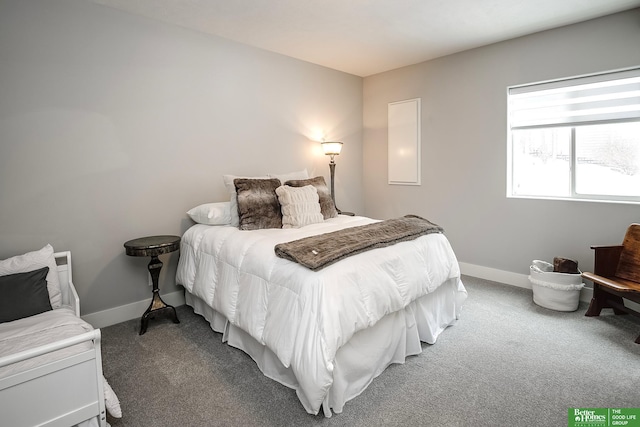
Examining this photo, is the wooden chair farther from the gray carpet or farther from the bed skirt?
the bed skirt

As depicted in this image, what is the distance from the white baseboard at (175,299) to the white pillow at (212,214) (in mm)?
836

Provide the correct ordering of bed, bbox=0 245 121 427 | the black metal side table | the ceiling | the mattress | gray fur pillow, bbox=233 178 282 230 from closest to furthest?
1. bed, bbox=0 245 121 427
2. the mattress
3. the black metal side table
4. the ceiling
5. gray fur pillow, bbox=233 178 282 230

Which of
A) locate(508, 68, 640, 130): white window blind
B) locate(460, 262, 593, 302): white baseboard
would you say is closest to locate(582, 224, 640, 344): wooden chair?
locate(460, 262, 593, 302): white baseboard

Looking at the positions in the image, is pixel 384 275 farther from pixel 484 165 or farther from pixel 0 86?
pixel 0 86

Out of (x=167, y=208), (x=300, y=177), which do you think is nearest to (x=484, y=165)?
(x=300, y=177)

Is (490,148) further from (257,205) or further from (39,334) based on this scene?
(39,334)

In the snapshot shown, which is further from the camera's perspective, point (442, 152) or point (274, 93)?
point (442, 152)

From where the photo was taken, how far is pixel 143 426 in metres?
1.79

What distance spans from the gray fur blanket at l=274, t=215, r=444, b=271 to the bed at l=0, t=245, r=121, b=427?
1.06 meters

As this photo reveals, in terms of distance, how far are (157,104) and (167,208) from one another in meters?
0.97

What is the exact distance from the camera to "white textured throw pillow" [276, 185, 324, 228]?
10.1 ft

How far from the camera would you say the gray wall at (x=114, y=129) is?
8.23 ft

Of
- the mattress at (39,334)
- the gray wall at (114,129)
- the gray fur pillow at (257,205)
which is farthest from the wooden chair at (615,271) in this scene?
the mattress at (39,334)

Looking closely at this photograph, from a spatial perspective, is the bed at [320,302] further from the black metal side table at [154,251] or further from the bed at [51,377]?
the bed at [51,377]
